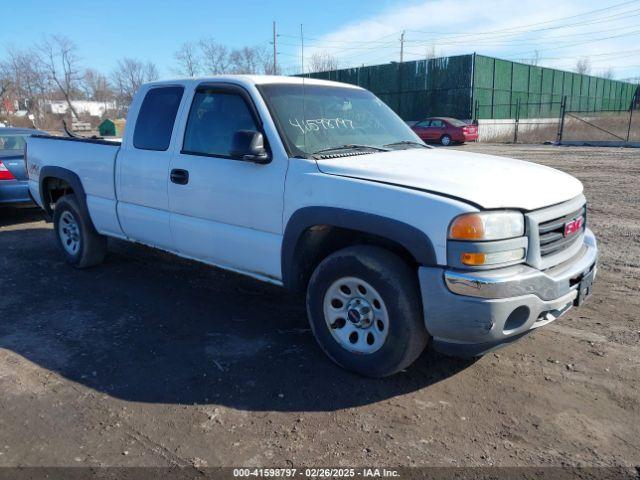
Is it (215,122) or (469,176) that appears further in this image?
(215,122)

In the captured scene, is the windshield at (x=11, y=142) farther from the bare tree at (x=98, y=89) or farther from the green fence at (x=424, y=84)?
the bare tree at (x=98, y=89)

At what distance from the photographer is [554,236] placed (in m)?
3.29

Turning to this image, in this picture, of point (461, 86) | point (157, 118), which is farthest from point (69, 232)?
point (461, 86)


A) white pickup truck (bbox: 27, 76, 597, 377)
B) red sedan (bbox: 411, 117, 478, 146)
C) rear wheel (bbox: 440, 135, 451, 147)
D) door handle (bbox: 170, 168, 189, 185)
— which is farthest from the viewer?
rear wheel (bbox: 440, 135, 451, 147)

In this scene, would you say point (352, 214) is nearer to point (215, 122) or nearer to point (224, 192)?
point (224, 192)

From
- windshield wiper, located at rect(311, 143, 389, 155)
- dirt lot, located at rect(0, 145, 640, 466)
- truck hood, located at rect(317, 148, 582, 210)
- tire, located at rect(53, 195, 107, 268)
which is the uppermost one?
windshield wiper, located at rect(311, 143, 389, 155)

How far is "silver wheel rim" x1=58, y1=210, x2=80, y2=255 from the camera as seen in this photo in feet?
19.9

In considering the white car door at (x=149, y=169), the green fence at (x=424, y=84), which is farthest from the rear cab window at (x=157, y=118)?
the green fence at (x=424, y=84)

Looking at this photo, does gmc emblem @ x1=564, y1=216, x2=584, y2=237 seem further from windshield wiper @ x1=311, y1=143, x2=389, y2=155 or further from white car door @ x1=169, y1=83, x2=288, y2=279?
white car door @ x1=169, y1=83, x2=288, y2=279

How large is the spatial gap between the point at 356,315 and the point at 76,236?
4087 mm

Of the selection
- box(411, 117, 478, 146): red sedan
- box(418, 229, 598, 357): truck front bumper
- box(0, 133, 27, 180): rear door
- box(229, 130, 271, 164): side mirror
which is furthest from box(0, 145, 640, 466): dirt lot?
box(411, 117, 478, 146): red sedan

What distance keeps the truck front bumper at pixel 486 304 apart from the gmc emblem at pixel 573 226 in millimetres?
348

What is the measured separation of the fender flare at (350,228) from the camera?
304 centimetres

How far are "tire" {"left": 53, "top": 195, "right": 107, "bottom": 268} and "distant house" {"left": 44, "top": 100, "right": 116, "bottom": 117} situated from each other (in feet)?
217
